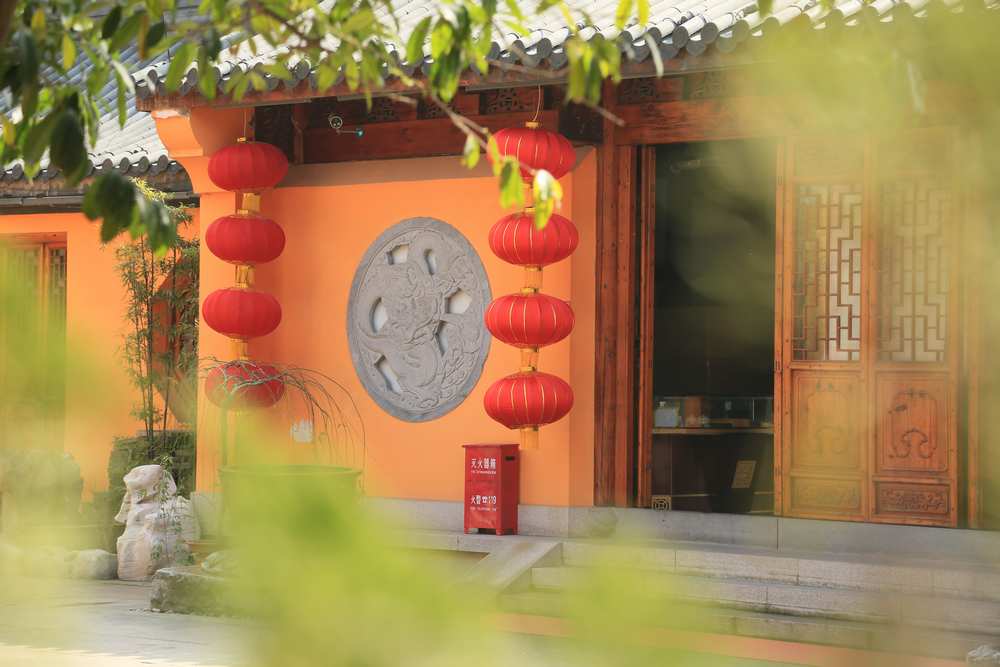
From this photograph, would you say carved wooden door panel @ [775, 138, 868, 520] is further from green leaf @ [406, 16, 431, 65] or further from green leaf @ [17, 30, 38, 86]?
green leaf @ [17, 30, 38, 86]

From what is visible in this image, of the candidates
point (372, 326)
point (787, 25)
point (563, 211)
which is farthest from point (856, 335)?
point (787, 25)

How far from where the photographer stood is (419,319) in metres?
8.38

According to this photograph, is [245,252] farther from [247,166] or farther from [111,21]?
[111,21]

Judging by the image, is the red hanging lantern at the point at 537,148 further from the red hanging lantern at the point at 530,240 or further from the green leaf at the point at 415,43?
the green leaf at the point at 415,43

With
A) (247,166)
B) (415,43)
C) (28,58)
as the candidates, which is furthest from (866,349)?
(28,58)

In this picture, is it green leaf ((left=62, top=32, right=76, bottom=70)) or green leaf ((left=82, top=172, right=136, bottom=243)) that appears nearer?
green leaf ((left=82, top=172, right=136, bottom=243))

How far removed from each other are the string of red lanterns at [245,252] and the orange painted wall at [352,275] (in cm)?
28

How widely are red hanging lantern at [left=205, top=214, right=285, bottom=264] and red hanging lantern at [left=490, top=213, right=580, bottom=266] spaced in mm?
1707

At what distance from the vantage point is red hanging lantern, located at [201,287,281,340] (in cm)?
834

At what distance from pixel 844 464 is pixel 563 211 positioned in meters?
2.05

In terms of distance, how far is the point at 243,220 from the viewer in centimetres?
843

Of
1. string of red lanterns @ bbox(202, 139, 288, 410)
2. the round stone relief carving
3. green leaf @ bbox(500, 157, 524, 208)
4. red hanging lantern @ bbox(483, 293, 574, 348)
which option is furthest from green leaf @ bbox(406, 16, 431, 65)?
string of red lanterns @ bbox(202, 139, 288, 410)

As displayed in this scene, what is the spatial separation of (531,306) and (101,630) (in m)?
2.66

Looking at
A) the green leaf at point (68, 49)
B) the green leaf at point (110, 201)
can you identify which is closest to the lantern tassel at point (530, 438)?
the green leaf at point (68, 49)
